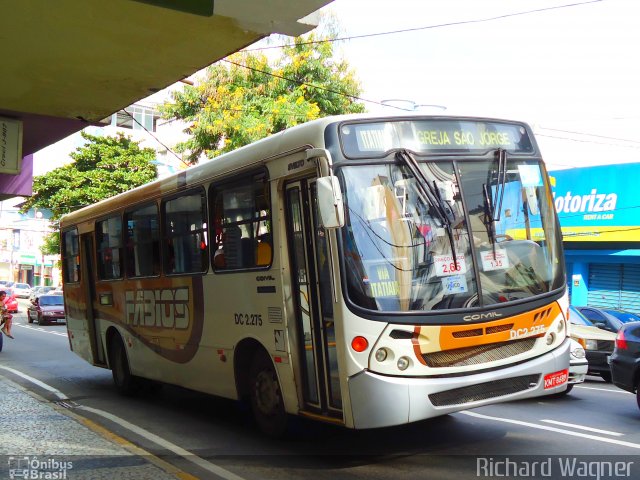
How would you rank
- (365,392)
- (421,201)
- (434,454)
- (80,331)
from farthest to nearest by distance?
(80,331)
(434,454)
(421,201)
(365,392)

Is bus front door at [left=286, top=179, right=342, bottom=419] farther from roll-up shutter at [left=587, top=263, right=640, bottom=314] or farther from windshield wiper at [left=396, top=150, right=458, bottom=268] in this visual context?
roll-up shutter at [left=587, top=263, right=640, bottom=314]

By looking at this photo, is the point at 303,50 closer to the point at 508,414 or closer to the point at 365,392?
the point at 508,414

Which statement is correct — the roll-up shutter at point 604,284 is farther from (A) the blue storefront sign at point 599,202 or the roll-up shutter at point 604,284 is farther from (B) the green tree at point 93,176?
(B) the green tree at point 93,176

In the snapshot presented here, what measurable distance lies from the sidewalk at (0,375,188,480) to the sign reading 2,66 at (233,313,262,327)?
1.68 metres

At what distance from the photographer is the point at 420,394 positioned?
6.01 m

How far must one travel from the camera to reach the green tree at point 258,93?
82.3 feet

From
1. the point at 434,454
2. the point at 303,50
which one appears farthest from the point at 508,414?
the point at 303,50

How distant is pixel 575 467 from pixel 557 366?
3.02ft

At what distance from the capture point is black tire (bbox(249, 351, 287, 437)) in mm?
7430

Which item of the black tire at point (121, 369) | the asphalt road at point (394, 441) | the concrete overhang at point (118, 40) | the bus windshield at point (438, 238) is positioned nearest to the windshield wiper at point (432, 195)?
the bus windshield at point (438, 238)

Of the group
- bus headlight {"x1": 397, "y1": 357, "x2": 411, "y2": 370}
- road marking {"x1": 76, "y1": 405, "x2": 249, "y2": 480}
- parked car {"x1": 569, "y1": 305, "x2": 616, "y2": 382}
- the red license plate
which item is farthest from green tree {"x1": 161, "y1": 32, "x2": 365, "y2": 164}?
bus headlight {"x1": 397, "y1": 357, "x2": 411, "y2": 370}

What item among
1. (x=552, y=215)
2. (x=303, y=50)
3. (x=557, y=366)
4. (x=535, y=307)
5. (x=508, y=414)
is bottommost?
(x=508, y=414)

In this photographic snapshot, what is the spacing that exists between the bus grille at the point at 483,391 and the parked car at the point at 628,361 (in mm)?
3422

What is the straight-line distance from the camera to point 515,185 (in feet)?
22.8
